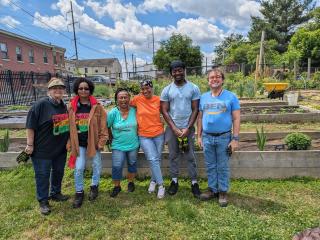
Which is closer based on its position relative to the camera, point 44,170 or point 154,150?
point 44,170

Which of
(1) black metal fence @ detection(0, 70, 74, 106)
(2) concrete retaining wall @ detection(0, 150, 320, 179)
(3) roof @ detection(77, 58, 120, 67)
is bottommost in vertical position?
(2) concrete retaining wall @ detection(0, 150, 320, 179)

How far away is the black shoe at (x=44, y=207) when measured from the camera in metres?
3.80

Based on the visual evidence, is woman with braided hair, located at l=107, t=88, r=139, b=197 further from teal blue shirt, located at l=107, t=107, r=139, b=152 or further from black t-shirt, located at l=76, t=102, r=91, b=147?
black t-shirt, located at l=76, t=102, r=91, b=147

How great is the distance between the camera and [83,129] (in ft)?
12.9

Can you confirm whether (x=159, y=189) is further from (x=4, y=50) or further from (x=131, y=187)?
(x=4, y=50)

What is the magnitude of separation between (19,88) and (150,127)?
1403 cm

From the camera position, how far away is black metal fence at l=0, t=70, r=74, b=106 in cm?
1473

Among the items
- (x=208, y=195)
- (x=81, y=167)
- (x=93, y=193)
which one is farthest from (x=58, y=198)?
(x=208, y=195)

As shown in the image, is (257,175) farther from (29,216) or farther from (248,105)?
(248,105)

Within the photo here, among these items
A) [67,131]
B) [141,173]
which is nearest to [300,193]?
[141,173]

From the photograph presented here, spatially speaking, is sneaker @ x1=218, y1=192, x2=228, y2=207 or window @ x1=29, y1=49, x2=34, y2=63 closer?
sneaker @ x1=218, y1=192, x2=228, y2=207

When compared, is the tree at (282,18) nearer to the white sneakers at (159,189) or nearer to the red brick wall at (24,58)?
the red brick wall at (24,58)

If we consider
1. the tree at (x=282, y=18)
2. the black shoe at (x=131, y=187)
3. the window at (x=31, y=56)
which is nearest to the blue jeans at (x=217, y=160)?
the black shoe at (x=131, y=187)

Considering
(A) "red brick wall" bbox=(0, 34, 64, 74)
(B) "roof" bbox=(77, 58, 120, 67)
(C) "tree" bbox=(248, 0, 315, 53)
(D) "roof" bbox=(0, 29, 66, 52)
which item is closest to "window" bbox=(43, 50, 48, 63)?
(A) "red brick wall" bbox=(0, 34, 64, 74)
